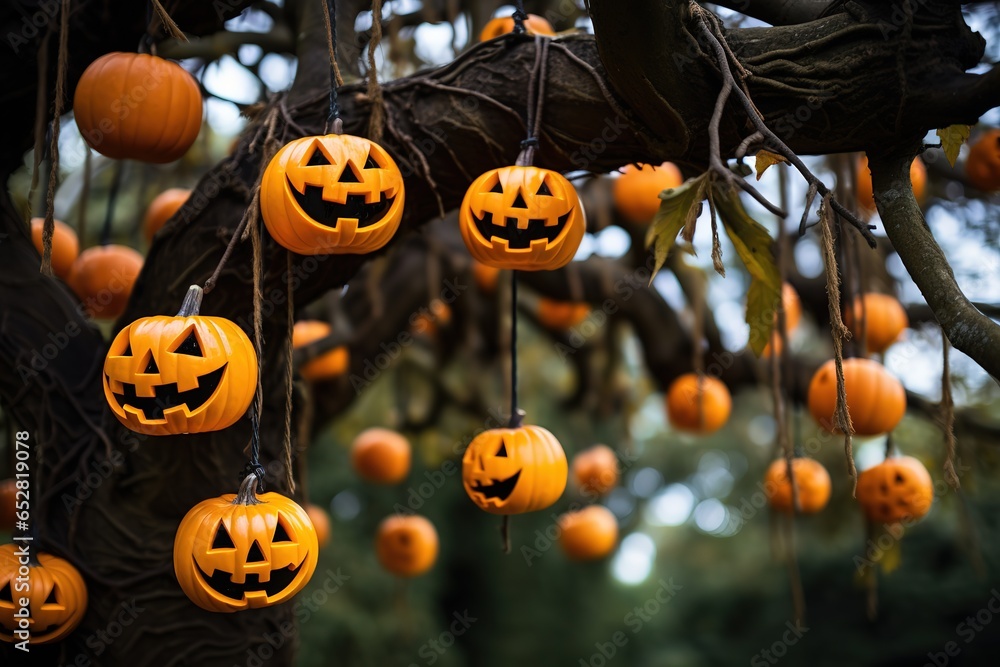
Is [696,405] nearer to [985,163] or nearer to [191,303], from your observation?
[985,163]

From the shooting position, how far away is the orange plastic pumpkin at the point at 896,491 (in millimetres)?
2500

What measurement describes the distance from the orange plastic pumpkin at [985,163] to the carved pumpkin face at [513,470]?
160cm

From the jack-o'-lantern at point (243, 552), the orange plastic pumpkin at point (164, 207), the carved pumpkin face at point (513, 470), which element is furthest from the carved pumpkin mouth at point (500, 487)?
the orange plastic pumpkin at point (164, 207)

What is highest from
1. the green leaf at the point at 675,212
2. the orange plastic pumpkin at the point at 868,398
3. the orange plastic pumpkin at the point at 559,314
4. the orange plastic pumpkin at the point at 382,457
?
the green leaf at the point at 675,212

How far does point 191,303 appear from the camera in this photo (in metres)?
1.63

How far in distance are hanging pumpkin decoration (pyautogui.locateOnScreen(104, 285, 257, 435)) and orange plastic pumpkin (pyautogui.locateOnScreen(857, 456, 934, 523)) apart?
1.90 m

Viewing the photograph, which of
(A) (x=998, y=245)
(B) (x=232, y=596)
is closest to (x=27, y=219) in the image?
(B) (x=232, y=596)

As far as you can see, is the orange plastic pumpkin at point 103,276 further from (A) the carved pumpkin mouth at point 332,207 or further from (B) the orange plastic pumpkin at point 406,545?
(B) the orange plastic pumpkin at point 406,545

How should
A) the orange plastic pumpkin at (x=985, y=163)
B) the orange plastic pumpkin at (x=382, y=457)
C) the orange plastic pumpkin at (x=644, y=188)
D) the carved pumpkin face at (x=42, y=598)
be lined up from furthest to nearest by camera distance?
1. the orange plastic pumpkin at (x=382, y=457)
2. the orange plastic pumpkin at (x=644, y=188)
3. the orange plastic pumpkin at (x=985, y=163)
4. the carved pumpkin face at (x=42, y=598)

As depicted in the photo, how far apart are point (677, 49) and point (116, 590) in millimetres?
1719

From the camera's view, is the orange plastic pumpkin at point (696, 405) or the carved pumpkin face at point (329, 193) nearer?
the carved pumpkin face at point (329, 193)

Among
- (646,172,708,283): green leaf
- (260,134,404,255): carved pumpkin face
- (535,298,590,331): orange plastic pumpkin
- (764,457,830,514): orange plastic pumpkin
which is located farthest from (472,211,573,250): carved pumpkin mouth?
(535,298,590,331): orange plastic pumpkin

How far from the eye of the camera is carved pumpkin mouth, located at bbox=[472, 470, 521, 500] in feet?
6.28

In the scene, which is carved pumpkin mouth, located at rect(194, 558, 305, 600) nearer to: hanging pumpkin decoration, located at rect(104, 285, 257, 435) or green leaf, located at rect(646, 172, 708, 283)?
hanging pumpkin decoration, located at rect(104, 285, 257, 435)
